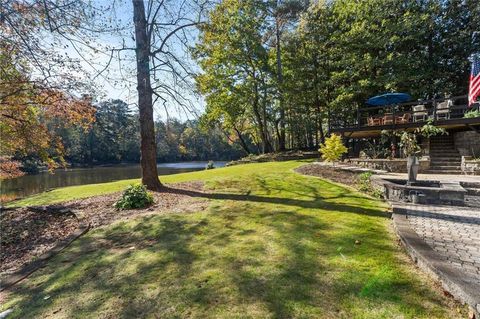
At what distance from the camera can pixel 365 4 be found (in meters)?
17.7

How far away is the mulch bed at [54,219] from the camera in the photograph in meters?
4.45

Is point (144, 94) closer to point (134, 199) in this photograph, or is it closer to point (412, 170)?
point (134, 199)

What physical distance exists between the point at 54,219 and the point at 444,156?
1327 centimetres

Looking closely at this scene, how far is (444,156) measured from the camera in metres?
11.2

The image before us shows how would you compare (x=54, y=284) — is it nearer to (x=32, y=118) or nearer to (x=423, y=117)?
(x=32, y=118)

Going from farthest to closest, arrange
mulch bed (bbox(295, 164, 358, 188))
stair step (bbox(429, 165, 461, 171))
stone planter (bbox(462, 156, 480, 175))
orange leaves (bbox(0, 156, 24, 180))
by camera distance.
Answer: orange leaves (bbox(0, 156, 24, 180)), stair step (bbox(429, 165, 461, 171)), stone planter (bbox(462, 156, 480, 175)), mulch bed (bbox(295, 164, 358, 188))

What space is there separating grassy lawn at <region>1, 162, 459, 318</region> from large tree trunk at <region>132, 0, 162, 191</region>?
2833mm

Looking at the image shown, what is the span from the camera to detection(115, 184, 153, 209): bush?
6.21 meters

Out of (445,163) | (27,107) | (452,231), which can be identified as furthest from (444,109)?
(27,107)

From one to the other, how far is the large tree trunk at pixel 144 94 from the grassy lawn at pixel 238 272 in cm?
283

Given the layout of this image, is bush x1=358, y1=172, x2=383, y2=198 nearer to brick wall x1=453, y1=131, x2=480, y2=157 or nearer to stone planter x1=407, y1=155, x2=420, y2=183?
stone planter x1=407, y1=155, x2=420, y2=183

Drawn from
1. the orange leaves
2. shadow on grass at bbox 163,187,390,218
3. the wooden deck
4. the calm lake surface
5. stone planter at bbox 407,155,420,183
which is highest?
the wooden deck

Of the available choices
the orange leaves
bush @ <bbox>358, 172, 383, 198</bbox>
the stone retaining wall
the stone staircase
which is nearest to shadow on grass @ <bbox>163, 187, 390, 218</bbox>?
bush @ <bbox>358, 172, 383, 198</bbox>

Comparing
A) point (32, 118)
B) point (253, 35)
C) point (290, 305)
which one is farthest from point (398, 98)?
point (32, 118)
